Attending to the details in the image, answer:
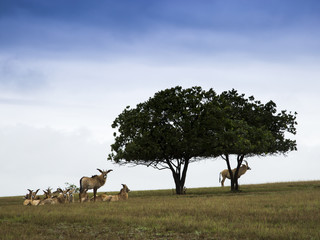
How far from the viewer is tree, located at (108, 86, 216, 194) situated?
3984 centimetres

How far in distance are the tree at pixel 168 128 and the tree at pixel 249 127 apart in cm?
155

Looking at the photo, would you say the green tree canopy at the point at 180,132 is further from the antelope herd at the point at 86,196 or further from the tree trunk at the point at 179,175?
the antelope herd at the point at 86,196

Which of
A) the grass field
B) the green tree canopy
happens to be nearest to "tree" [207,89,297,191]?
the green tree canopy

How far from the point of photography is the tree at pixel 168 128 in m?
39.8

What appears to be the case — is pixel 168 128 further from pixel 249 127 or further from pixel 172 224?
pixel 172 224

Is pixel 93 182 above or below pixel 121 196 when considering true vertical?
above

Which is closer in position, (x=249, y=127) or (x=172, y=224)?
(x=172, y=224)

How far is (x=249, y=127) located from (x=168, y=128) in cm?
862

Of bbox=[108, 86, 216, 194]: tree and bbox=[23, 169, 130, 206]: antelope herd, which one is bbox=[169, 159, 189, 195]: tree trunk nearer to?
bbox=[108, 86, 216, 194]: tree

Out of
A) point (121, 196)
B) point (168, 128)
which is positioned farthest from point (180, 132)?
point (121, 196)

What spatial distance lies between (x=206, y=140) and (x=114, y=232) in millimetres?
25906

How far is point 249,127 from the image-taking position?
4197 centimetres

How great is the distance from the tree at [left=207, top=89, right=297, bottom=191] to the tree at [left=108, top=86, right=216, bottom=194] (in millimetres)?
1546

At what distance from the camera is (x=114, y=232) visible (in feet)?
49.1
